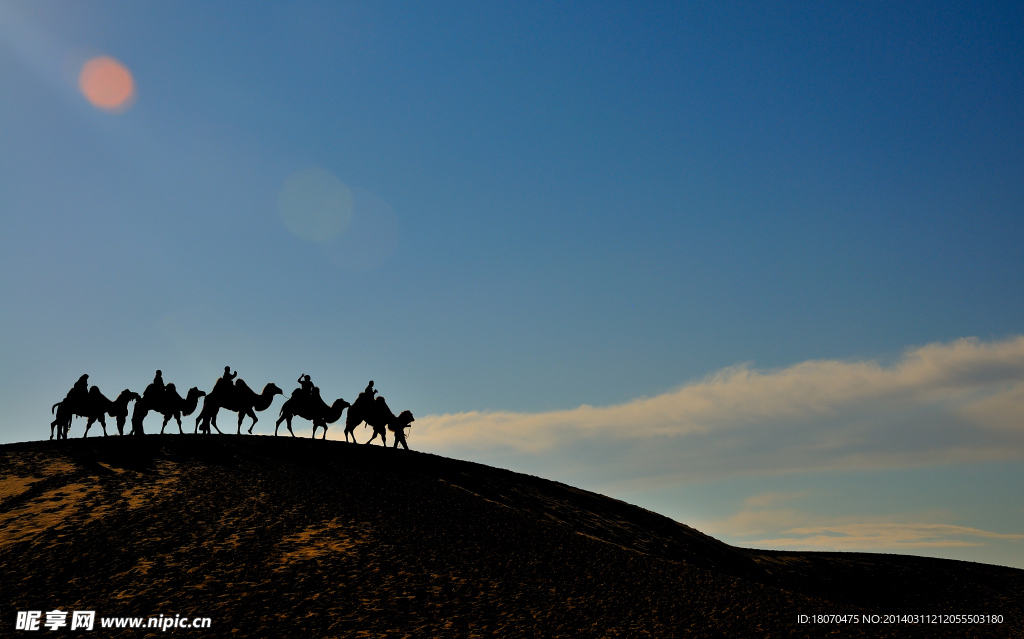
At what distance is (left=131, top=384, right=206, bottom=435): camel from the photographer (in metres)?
25.8

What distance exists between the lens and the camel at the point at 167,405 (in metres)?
25.8

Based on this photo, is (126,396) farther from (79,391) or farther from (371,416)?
(371,416)

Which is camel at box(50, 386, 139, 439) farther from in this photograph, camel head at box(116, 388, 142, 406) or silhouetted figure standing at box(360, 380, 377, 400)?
silhouetted figure standing at box(360, 380, 377, 400)

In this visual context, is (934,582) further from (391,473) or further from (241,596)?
(241,596)

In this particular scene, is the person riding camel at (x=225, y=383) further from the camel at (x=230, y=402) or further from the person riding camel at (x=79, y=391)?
the person riding camel at (x=79, y=391)

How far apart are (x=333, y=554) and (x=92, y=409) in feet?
47.2

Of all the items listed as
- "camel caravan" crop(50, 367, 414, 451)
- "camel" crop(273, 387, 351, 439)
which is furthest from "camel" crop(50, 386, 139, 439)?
"camel" crop(273, 387, 351, 439)

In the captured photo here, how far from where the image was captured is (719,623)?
14.7 meters

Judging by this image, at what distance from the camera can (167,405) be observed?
25.8 m

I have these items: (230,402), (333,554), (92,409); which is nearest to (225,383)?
(230,402)

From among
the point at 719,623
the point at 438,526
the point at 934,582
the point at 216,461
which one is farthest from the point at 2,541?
the point at 934,582

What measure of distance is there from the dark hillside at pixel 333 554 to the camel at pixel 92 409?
1.72 meters

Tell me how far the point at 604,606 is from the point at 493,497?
9.39 metres

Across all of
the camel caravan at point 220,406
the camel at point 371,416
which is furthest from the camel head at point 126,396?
the camel at point 371,416
